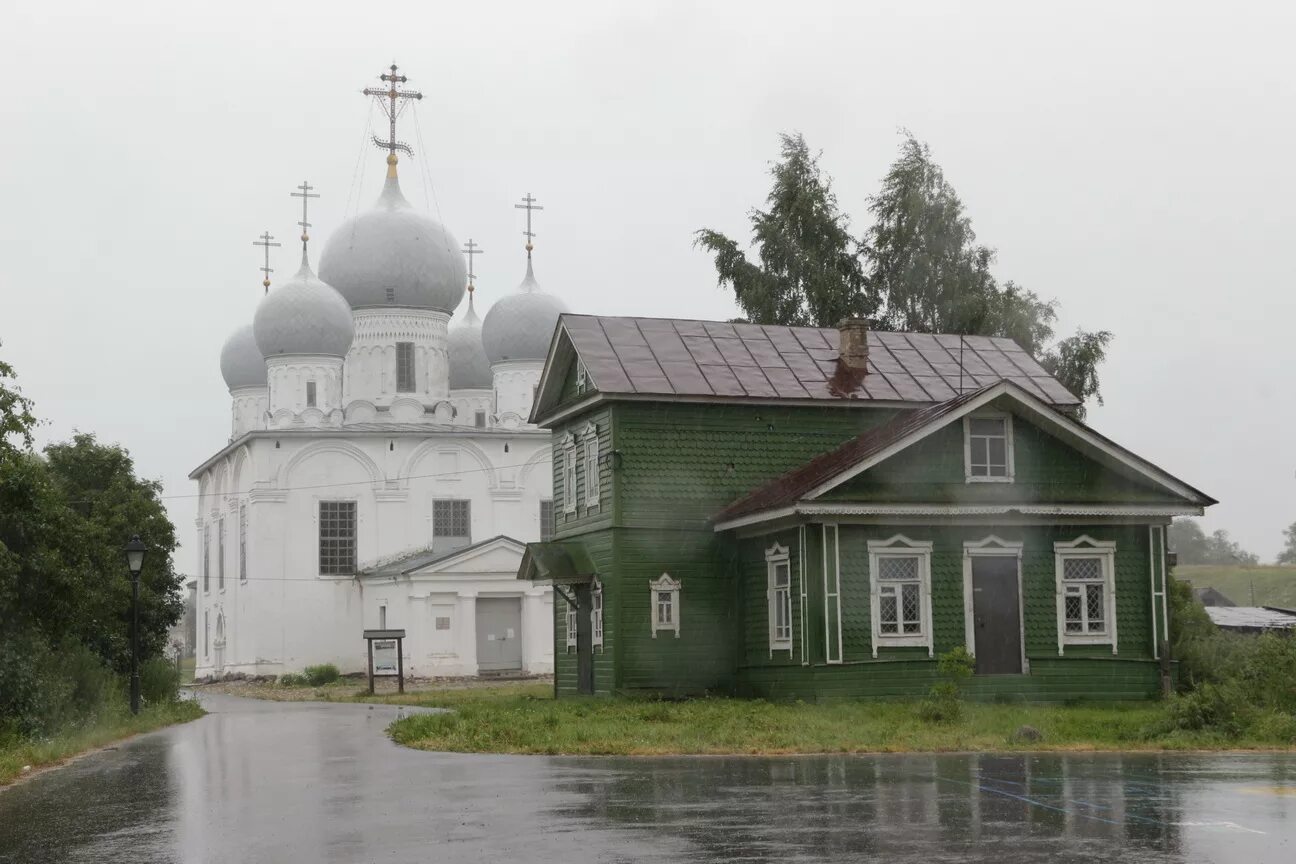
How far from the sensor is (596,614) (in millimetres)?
32062

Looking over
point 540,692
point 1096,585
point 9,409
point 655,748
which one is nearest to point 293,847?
point 655,748

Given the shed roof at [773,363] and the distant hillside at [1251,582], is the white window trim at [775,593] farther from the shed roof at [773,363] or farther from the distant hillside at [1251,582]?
the distant hillside at [1251,582]

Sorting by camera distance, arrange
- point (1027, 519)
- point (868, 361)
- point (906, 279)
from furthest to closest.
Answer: point (906, 279)
point (868, 361)
point (1027, 519)

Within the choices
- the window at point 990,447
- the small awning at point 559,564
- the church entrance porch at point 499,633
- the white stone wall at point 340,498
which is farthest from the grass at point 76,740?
the white stone wall at point 340,498

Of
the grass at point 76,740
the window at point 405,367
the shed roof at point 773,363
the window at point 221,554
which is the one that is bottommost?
the grass at point 76,740

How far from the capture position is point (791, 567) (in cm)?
2836

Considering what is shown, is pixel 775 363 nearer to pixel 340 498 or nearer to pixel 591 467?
pixel 591 467

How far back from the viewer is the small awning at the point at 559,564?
105 ft

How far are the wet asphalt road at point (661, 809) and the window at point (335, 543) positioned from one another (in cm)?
3766

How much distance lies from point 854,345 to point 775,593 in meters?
6.15

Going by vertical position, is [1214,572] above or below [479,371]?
below

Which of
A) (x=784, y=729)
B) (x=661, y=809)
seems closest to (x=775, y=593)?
(x=784, y=729)

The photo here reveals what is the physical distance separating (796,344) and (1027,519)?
283 inches

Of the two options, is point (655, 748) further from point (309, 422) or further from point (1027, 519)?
point (309, 422)
